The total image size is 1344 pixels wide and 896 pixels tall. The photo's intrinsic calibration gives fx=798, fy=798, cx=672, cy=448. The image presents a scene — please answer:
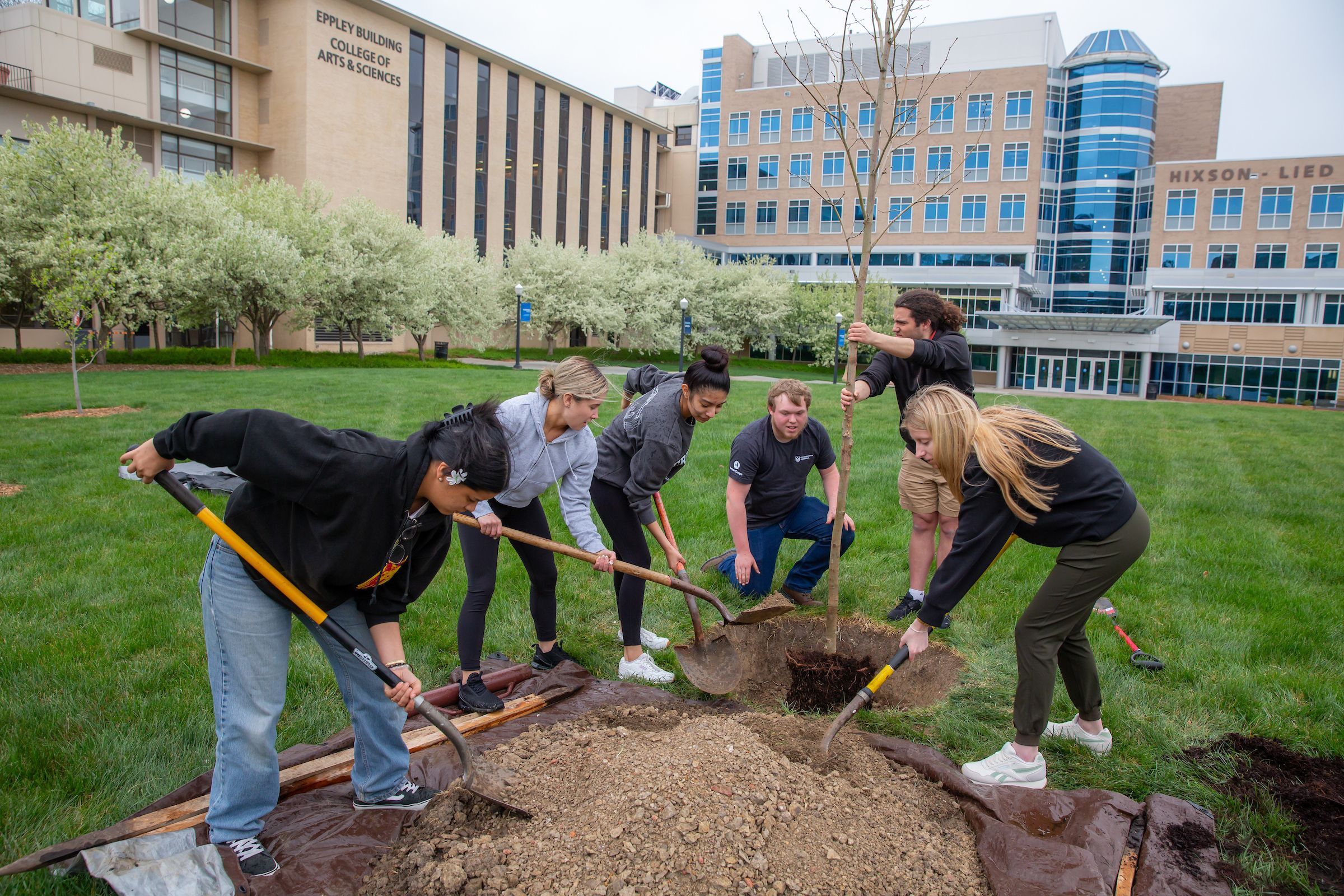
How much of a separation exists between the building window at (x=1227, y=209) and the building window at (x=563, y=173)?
35366 mm

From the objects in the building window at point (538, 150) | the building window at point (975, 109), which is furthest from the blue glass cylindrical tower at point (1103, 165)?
the building window at point (538, 150)

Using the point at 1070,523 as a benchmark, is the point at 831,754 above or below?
below

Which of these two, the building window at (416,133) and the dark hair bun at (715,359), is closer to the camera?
the dark hair bun at (715,359)

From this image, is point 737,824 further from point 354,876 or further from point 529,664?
point 529,664

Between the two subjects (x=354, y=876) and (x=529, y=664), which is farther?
(x=529, y=664)

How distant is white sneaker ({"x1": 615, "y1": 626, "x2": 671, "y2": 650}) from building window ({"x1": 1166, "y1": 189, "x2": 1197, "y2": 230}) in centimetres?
4705

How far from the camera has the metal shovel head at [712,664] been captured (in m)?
3.81

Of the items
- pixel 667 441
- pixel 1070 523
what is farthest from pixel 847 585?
pixel 1070 523

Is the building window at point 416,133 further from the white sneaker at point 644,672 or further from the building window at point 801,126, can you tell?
the white sneaker at point 644,672

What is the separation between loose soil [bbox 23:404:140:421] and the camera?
11.3 m

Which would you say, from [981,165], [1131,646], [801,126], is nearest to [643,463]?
[1131,646]

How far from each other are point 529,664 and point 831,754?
1.62 m

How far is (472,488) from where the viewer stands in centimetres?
226

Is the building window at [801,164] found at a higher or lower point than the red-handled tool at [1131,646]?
higher
